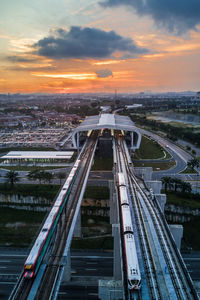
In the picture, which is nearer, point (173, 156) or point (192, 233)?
point (192, 233)

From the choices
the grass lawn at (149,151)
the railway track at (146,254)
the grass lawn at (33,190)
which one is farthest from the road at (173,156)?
the grass lawn at (33,190)

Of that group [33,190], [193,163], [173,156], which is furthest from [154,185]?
[173,156]

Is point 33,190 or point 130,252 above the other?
point 130,252

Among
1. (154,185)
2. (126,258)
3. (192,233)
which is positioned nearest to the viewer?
(126,258)

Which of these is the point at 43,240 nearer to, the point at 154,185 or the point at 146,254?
the point at 146,254

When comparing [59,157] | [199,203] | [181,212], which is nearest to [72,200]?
[181,212]
